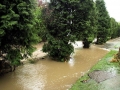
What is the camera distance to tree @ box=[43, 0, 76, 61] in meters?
15.1

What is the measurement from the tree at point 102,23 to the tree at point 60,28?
10.6 meters

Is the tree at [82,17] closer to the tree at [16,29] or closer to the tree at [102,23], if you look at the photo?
the tree at [16,29]

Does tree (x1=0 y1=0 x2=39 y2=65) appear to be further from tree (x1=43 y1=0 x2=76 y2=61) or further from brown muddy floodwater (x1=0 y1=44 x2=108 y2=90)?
tree (x1=43 y1=0 x2=76 y2=61)

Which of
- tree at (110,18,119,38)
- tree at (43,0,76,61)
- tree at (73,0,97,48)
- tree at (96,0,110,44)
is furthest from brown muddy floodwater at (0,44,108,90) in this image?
tree at (110,18,119,38)

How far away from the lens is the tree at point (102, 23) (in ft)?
82.4

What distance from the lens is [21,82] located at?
10477mm

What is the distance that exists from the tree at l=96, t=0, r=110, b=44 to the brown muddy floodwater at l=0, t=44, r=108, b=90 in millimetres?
10490

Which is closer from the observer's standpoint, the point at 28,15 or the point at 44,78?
the point at 28,15

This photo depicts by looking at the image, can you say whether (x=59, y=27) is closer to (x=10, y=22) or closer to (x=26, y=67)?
(x=26, y=67)

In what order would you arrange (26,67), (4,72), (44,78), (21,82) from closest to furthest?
1. (21,82)
2. (44,78)
3. (4,72)
4. (26,67)

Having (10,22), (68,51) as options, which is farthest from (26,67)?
(10,22)

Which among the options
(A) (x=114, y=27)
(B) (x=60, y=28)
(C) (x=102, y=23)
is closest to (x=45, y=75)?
(B) (x=60, y=28)

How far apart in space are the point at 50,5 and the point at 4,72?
22.8ft

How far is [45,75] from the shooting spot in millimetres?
11742
